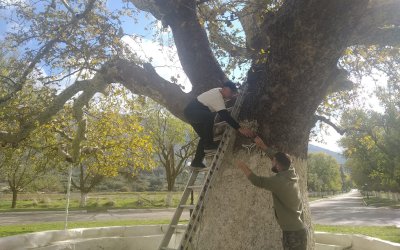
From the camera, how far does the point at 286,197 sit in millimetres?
4629

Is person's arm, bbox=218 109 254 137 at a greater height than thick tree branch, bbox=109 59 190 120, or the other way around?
thick tree branch, bbox=109 59 190 120

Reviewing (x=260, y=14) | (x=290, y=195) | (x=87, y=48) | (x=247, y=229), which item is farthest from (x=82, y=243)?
(x=260, y=14)

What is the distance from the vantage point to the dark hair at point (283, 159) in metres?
4.68

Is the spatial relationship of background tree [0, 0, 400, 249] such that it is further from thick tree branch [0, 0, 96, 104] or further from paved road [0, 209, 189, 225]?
paved road [0, 209, 189, 225]

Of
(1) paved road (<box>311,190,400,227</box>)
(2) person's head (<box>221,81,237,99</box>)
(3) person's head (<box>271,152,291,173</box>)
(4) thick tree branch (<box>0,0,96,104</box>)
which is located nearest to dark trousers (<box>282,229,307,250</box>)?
(3) person's head (<box>271,152,291,173</box>)

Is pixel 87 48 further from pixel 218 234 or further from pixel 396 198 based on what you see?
pixel 396 198

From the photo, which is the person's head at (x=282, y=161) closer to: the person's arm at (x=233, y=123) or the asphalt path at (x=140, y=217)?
the person's arm at (x=233, y=123)

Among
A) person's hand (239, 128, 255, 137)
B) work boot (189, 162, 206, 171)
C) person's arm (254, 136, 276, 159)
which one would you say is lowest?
work boot (189, 162, 206, 171)

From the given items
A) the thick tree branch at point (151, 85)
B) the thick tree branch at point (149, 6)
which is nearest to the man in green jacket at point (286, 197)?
the thick tree branch at point (151, 85)

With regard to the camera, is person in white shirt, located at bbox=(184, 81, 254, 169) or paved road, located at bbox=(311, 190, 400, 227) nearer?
person in white shirt, located at bbox=(184, 81, 254, 169)

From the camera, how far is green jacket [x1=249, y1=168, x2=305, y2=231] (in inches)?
180

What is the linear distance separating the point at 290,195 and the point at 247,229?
0.94 meters

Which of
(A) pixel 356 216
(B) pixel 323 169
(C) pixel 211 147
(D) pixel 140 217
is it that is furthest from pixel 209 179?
(B) pixel 323 169

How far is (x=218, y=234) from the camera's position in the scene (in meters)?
5.31
